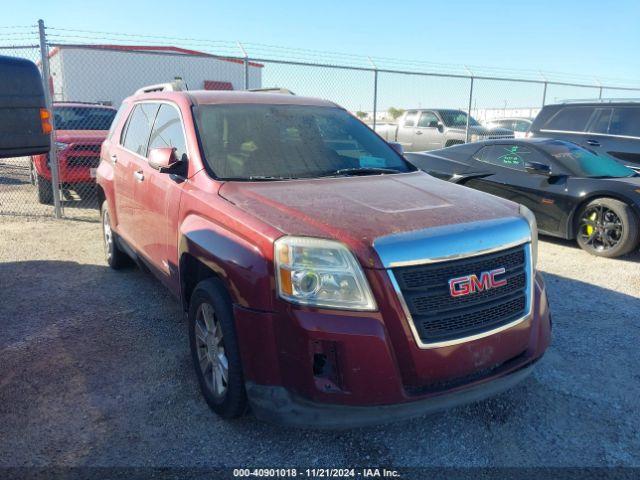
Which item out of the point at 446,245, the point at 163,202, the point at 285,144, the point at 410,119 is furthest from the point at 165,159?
the point at 410,119

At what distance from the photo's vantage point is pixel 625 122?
30.2ft

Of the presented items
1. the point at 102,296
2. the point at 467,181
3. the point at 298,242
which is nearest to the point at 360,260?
the point at 298,242

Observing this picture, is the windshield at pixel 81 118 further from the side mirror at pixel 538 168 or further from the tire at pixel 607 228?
the tire at pixel 607 228

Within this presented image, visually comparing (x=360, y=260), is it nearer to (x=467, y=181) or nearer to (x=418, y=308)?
(x=418, y=308)

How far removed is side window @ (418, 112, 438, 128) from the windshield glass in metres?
8.40

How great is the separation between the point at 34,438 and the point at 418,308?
2.11m

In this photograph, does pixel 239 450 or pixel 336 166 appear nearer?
pixel 239 450

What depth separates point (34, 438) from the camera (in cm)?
279

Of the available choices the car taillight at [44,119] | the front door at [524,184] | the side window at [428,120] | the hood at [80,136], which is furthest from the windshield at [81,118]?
the side window at [428,120]

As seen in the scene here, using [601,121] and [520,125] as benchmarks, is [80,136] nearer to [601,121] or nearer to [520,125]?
[601,121]

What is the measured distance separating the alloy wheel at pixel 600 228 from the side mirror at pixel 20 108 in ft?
20.0

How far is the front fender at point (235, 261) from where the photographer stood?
2.43m

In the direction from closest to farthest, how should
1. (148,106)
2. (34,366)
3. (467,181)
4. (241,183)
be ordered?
(241,183)
(34,366)
(148,106)
(467,181)

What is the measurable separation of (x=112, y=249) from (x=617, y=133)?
8.48 meters
